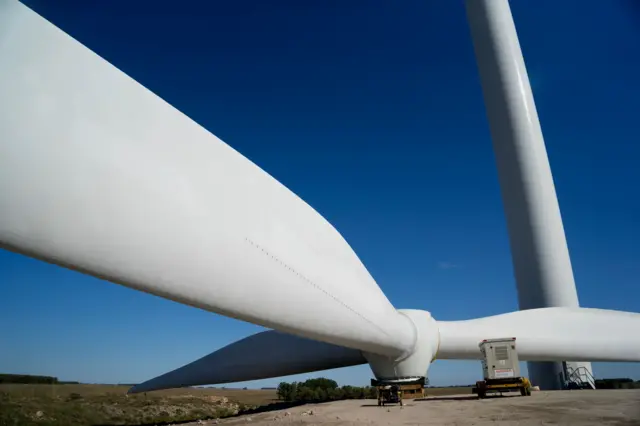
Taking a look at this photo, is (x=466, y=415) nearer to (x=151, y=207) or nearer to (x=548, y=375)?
(x=151, y=207)

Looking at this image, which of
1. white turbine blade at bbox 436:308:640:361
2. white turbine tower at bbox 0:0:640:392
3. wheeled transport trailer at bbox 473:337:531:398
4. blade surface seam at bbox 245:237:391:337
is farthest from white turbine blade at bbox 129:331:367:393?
Answer: blade surface seam at bbox 245:237:391:337

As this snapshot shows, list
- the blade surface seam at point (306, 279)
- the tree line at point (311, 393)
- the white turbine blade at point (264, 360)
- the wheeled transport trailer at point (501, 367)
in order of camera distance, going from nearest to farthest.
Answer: the blade surface seam at point (306, 279) → the white turbine blade at point (264, 360) → the wheeled transport trailer at point (501, 367) → the tree line at point (311, 393)

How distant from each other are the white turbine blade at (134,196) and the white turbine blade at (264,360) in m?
6.45

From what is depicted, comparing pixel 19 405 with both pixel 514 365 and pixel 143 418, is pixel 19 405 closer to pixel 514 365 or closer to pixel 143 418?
pixel 143 418

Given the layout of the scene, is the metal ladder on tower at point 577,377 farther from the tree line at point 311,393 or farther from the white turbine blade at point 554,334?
the tree line at point 311,393

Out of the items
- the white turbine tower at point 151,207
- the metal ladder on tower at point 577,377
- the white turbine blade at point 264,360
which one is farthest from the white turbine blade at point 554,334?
the metal ladder on tower at point 577,377

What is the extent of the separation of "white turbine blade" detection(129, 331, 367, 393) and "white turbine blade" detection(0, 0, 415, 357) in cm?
645

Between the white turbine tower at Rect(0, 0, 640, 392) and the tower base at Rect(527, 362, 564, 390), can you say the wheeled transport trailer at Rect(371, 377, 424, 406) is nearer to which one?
the white turbine tower at Rect(0, 0, 640, 392)

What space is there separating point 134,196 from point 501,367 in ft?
46.9

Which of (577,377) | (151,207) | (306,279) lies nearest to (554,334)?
(577,377)

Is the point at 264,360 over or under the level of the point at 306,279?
under

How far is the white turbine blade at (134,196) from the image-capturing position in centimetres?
440

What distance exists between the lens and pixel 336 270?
859 centimetres

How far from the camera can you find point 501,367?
15203 millimetres
